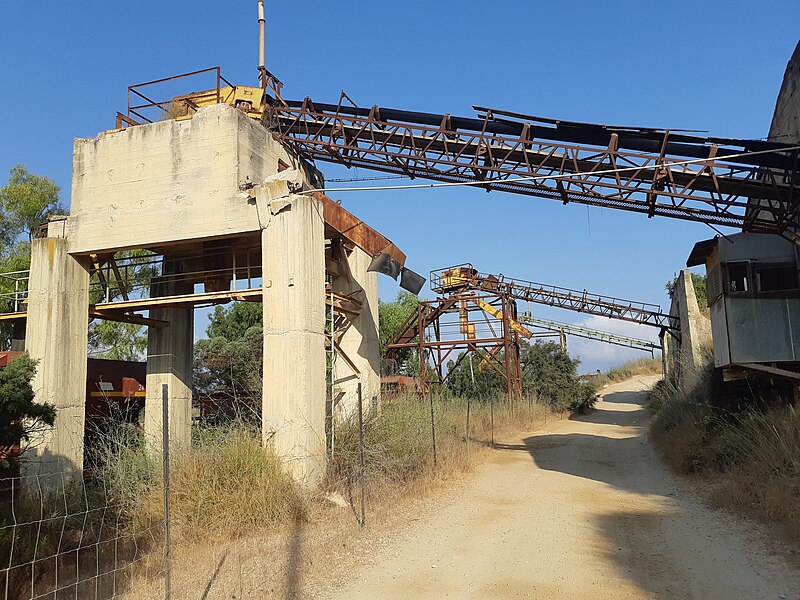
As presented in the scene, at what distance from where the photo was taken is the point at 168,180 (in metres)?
13.5

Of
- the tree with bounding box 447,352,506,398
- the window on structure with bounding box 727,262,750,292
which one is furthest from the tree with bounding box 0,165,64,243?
the window on structure with bounding box 727,262,750,292

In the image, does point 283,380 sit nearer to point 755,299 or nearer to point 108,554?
point 108,554

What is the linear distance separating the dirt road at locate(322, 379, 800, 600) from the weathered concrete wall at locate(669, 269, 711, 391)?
1230 centimetres

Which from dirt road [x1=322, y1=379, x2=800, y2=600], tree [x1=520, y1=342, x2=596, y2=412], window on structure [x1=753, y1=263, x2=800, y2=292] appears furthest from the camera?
tree [x1=520, y1=342, x2=596, y2=412]

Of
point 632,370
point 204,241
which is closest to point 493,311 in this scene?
point 204,241

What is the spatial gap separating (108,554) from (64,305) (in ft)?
21.2

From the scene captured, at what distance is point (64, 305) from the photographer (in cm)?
1395

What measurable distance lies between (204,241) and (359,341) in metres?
4.89

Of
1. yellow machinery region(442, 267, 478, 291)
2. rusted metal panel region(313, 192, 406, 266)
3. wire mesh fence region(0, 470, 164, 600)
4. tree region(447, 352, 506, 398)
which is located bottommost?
wire mesh fence region(0, 470, 164, 600)

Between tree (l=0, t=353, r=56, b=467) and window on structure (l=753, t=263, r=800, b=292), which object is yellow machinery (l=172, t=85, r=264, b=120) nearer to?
tree (l=0, t=353, r=56, b=467)

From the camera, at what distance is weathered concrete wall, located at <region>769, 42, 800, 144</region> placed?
13328 mm

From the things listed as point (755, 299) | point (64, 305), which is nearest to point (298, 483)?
point (64, 305)

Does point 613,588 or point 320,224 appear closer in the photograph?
point 613,588

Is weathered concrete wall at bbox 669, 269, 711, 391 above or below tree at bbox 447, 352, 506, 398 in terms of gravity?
above
